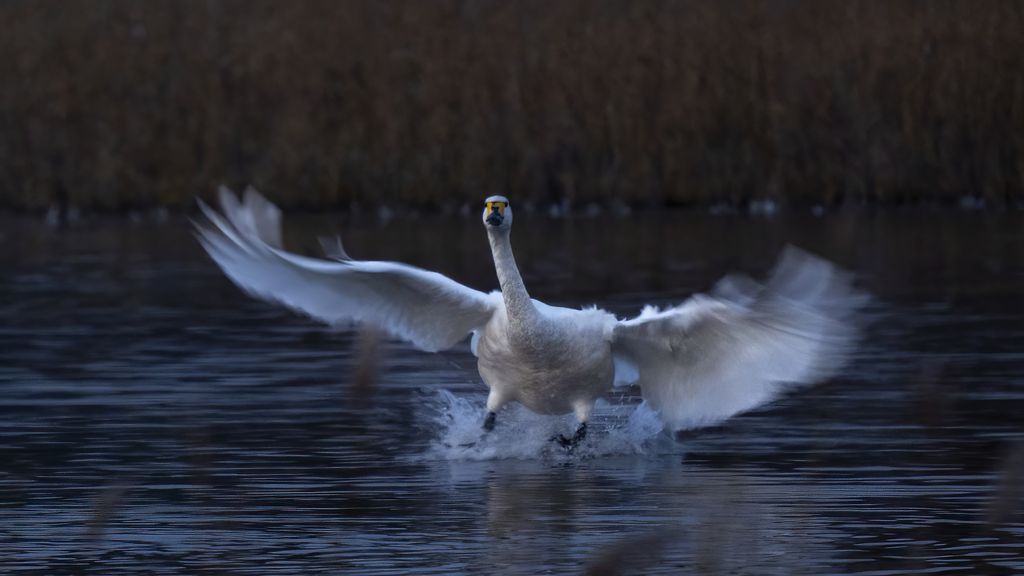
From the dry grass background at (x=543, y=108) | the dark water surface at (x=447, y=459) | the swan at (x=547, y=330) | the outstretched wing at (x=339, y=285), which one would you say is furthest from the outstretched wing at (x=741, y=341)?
the dry grass background at (x=543, y=108)

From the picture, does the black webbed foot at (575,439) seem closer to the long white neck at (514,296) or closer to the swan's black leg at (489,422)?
the swan's black leg at (489,422)

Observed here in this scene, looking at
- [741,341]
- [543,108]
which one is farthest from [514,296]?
[543,108]

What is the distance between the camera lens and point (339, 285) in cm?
1091

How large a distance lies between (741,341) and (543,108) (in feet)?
50.2

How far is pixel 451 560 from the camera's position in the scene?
7.98m

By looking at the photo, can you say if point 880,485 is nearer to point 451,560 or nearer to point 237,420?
point 451,560

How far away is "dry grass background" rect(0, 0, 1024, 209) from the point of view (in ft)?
79.8

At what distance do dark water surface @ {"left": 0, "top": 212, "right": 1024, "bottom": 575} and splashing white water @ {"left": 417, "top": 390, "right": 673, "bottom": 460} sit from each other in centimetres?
2

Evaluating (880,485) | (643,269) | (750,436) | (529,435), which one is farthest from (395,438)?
(643,269)

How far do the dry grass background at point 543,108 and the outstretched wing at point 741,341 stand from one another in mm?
13800

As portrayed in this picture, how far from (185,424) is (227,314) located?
617cm

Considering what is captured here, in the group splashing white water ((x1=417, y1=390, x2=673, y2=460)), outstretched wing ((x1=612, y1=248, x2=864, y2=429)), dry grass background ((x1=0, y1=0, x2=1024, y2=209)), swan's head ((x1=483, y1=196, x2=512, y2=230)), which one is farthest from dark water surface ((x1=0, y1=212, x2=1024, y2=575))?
dry grass background ((x1=0, y1=0, x2=1024, y2=209))

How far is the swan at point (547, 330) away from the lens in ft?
33.0

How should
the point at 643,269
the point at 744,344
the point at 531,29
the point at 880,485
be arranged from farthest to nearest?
the point at 531,29 < the point at 643,269 < the point at 744,344 < the point at 880,485
